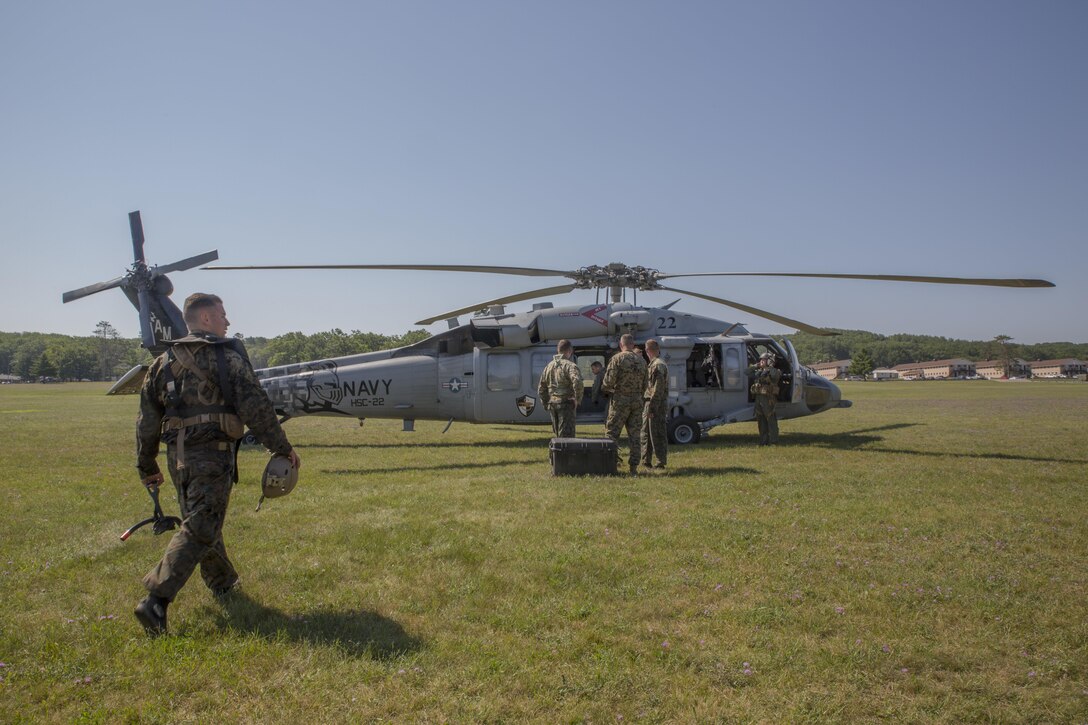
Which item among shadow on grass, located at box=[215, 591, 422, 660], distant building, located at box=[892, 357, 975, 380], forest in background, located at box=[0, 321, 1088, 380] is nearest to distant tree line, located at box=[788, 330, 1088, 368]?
forest in background, located at box=[0, 321, 1088, 380]

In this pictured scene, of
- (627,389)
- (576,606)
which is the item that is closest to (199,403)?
(576,606)

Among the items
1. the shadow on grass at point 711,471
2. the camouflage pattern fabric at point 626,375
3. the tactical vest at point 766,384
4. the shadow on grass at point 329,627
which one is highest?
the camouflage pattern fabric at point 626,375

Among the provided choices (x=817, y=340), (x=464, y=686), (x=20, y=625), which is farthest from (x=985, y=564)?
(x=817, y=340)

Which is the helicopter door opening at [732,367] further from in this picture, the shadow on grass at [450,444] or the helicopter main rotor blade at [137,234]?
the helicopter main rotor blade at [137,234]

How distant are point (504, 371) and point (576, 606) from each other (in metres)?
9.72

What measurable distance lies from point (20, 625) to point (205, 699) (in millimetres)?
1798

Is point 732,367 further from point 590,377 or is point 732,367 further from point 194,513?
point 194,513

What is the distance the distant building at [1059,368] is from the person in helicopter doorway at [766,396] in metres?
136

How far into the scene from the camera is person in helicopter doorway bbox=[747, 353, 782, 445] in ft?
41.5

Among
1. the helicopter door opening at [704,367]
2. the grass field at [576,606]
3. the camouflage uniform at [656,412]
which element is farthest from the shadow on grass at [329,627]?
the helicopter door opening at [704,367]

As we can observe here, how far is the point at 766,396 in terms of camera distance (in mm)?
12680

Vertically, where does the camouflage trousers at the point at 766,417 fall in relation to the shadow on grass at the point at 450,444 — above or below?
above

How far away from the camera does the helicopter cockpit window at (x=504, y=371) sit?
13.8 meters

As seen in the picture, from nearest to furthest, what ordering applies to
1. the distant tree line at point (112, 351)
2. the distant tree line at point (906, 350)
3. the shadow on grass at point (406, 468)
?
the shadow on grass at point (406, 468) → the distant tree line at point (112, 351) → the distant tree line at point (906, 350)
